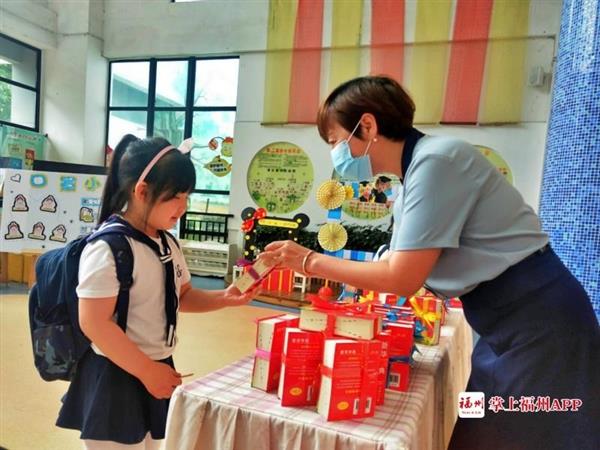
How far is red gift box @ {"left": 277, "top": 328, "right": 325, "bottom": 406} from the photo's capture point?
1.01 meters

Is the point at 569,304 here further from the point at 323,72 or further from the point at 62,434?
the point at 323,72

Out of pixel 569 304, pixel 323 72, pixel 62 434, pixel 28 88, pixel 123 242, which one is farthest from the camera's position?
pixel 28 88

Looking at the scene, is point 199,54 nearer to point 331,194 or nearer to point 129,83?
point 129,83

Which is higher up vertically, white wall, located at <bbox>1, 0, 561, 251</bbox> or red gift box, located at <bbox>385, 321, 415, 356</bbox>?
white wall, located at <bbox>1, 0, 561, 251</bbox>

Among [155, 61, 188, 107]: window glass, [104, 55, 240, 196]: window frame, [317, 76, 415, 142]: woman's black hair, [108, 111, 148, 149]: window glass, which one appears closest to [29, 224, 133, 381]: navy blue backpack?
[317, 76, 415, 142]: woman's black hair

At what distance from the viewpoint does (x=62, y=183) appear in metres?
4.34

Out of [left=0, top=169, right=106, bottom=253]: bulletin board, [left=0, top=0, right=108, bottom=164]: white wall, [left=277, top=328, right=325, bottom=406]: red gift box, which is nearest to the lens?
[left=277, top=328, right=325, bottom=406]: red gift box

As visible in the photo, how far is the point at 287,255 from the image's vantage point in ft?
3.66

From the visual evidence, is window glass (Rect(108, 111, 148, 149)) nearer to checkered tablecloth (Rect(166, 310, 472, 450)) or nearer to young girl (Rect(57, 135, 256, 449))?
young girl (Rect(57, 135, 256, 449))

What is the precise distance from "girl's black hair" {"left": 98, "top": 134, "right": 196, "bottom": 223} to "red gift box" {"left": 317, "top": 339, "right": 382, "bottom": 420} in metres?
0.54

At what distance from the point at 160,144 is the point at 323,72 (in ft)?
17.3

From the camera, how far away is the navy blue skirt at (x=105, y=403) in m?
1.02

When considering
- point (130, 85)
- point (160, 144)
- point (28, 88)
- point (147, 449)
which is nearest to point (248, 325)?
point (147, 449)

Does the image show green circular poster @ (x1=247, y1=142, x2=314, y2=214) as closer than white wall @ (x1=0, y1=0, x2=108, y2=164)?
Yes
